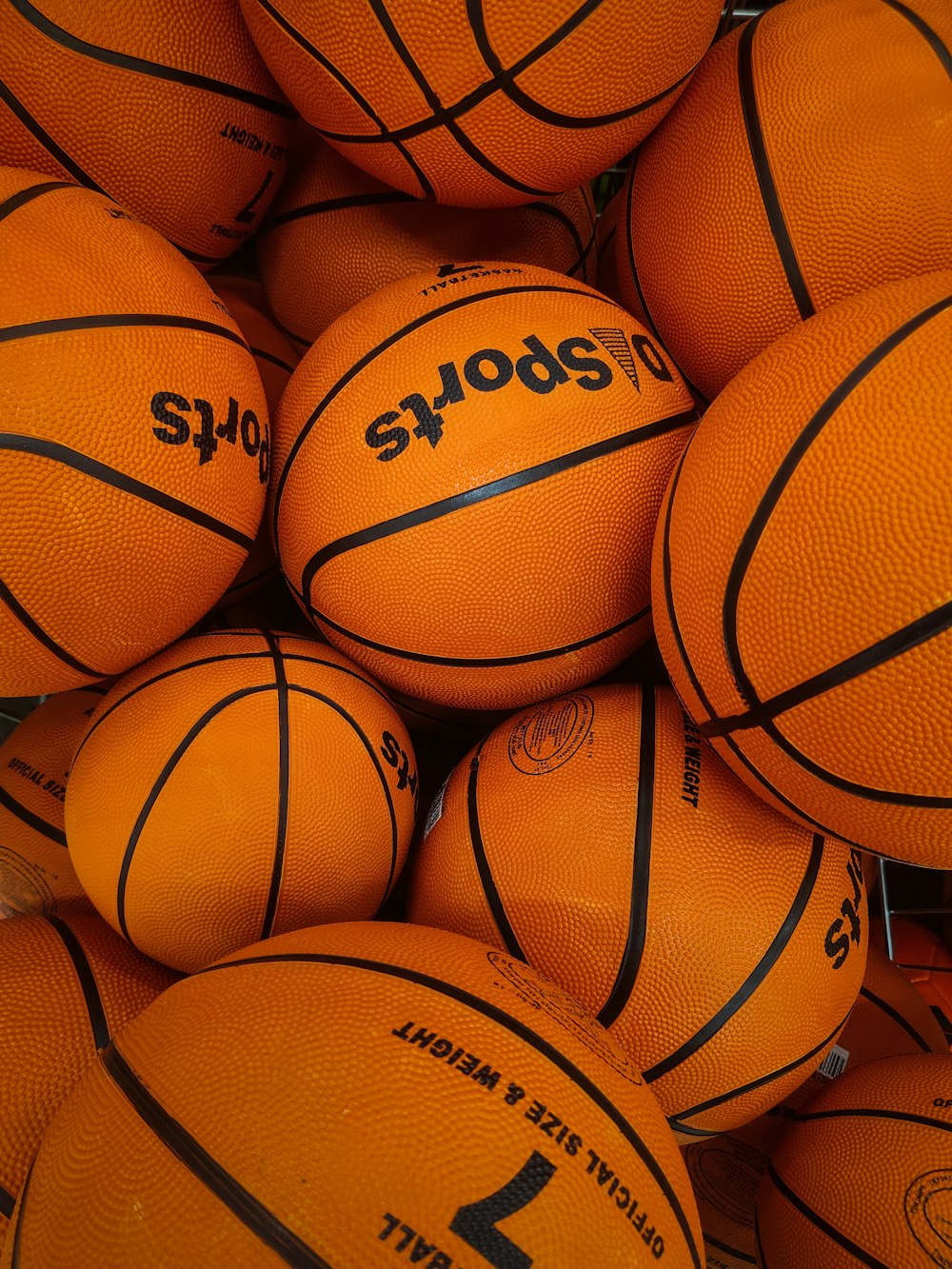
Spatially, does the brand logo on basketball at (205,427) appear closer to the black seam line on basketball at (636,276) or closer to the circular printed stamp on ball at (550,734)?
the circular printed stamp on ball at (550,734)

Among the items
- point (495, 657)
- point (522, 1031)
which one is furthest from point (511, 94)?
point (522, 1031)

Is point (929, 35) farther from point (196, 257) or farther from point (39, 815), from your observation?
point (39, 815)

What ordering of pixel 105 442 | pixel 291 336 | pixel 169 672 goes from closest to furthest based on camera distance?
pixel 105 442 < pixel 169 672 < pixel 291 336

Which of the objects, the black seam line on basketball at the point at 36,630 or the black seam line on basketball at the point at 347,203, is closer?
the black seam line on basketball at the point at 36,630

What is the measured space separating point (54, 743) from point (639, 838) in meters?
0.92

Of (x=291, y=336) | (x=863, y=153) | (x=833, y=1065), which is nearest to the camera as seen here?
(x=863, y=153)

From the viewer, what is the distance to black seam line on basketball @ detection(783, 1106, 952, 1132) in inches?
41.4

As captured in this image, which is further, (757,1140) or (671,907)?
(757,1140)

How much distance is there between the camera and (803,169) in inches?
38.3

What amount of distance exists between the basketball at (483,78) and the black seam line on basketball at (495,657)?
0.58m

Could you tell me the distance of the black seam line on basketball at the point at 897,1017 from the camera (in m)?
1.37

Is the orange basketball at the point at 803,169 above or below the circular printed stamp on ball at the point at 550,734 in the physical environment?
above

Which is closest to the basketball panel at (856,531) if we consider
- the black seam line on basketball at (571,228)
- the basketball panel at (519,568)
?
the basketball panel at (519,568)

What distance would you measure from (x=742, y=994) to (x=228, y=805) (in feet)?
2.02
